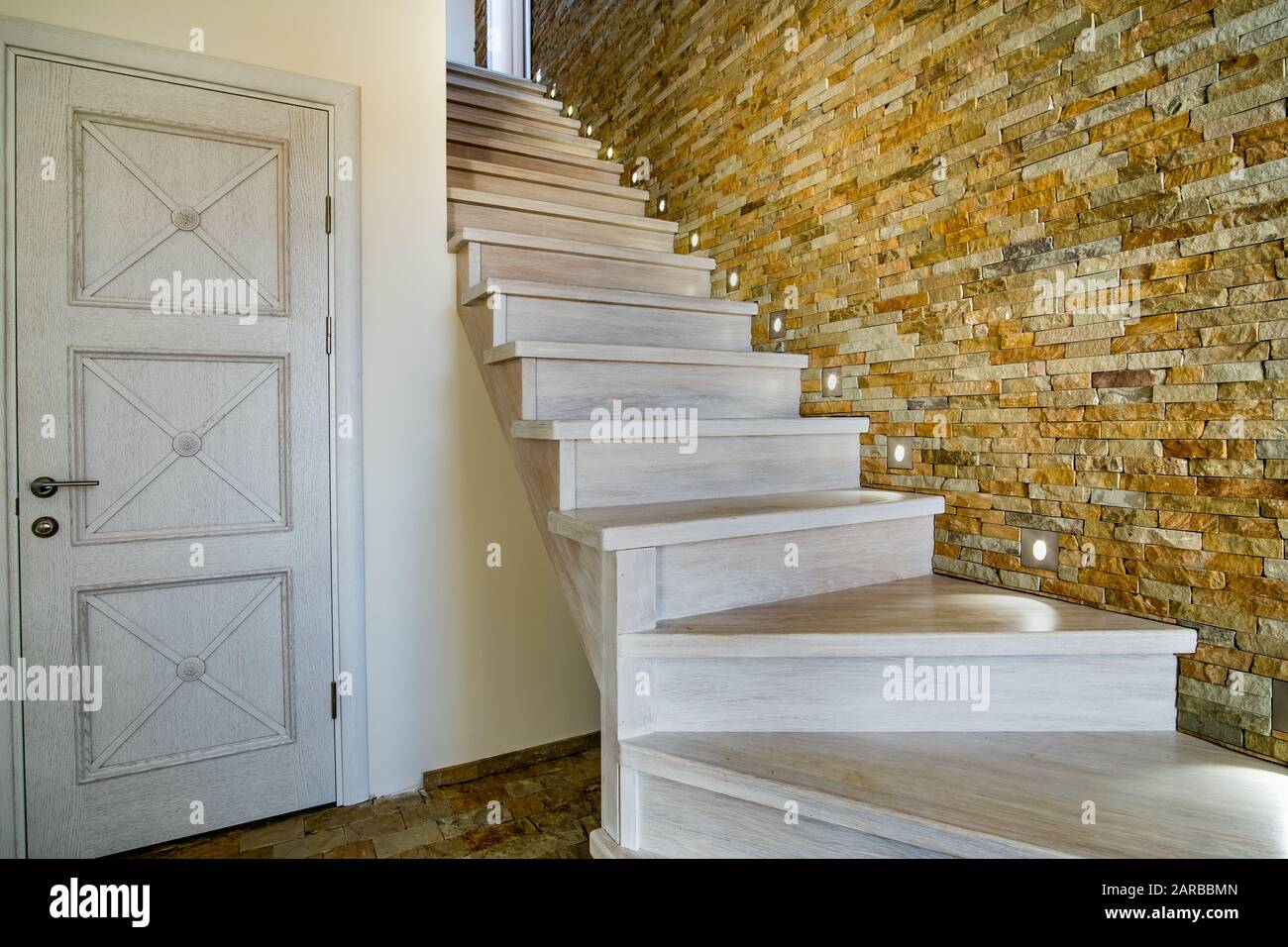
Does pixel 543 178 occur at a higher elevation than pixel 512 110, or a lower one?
lower

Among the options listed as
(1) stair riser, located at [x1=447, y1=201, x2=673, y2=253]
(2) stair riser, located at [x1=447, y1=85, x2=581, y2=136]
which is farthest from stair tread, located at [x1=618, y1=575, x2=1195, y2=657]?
(2) stair riser, located at [x1=447, y1=85, x2=581, y2=136]

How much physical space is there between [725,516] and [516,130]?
8.49ft

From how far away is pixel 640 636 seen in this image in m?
1.38

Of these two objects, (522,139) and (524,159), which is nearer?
(524,159)

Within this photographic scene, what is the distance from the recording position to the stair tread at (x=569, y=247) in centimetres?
227

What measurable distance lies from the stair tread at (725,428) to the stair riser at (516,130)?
196 centimetres

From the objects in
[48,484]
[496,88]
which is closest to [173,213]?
[48,484]

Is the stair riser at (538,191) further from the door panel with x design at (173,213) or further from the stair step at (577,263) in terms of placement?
the door panel with x design at (173,213)

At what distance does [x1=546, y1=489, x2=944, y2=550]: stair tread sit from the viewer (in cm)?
142

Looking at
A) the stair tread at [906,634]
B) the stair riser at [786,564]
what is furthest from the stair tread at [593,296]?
the stair tread at [906,634]

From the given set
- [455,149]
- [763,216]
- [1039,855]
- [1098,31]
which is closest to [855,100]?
[763,216]

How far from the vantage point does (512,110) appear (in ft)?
11.7

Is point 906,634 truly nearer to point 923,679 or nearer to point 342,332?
point 923,679

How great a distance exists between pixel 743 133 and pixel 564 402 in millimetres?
1349
